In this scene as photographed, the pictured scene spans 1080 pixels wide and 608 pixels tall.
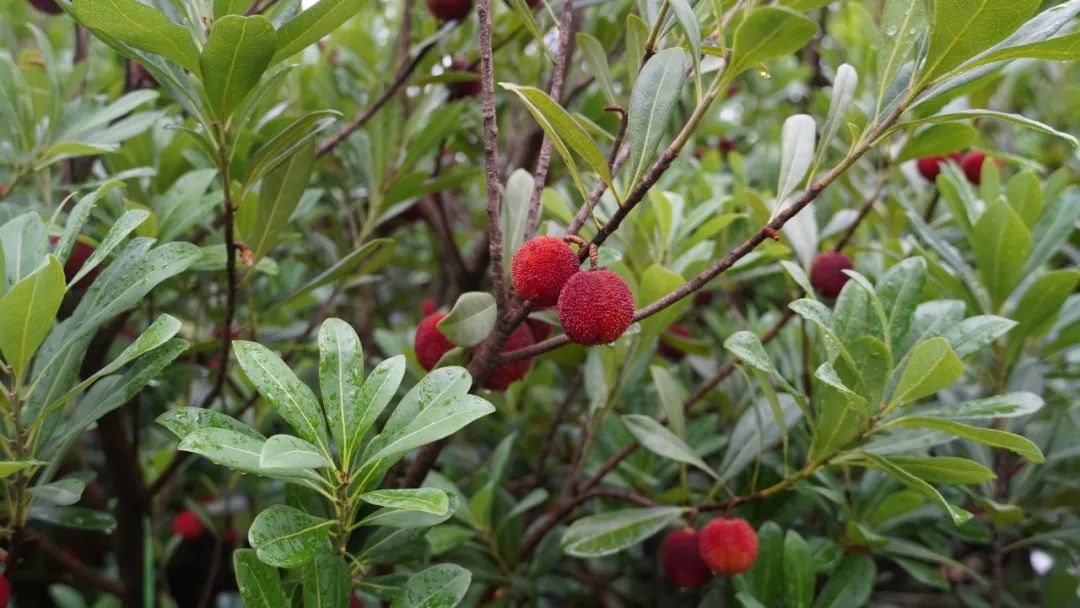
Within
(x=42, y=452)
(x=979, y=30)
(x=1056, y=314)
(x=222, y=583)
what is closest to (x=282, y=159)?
(x=42, y=452)

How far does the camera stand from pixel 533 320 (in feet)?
2.97

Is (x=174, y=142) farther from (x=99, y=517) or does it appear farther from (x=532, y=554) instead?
(x=532, y=554)

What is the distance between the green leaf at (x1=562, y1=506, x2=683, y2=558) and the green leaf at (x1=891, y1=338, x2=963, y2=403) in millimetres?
326

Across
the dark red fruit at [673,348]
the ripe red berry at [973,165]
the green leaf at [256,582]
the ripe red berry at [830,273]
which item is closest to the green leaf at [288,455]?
the green leaf at [256,582]

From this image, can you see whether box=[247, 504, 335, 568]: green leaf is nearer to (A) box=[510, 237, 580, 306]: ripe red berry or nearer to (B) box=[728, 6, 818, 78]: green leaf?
(A) box=[510, 237, 580, 306]: ripe red berry

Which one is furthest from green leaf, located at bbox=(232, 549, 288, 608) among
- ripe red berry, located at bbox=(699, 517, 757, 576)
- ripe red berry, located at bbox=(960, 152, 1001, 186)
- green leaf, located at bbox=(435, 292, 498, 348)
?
ripe red berry, located at bbox=(960, 152, 1001, 186)

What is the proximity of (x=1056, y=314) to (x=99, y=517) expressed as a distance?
47.2 inches

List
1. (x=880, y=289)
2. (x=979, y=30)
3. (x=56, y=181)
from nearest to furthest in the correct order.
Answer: (x=979, y=30)
(x=880, y=289)
(x=56, y=181)

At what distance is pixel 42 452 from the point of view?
802 millimetres

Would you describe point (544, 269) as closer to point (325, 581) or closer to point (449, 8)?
point (325, 581)

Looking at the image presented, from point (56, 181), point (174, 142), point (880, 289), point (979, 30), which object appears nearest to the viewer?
point (979, 30)

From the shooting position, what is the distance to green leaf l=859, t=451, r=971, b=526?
735 millimetres

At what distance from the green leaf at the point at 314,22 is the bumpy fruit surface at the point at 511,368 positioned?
0.33 metres

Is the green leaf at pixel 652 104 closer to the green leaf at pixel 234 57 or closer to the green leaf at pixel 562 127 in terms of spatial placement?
the green leaf at pixel 562 127
